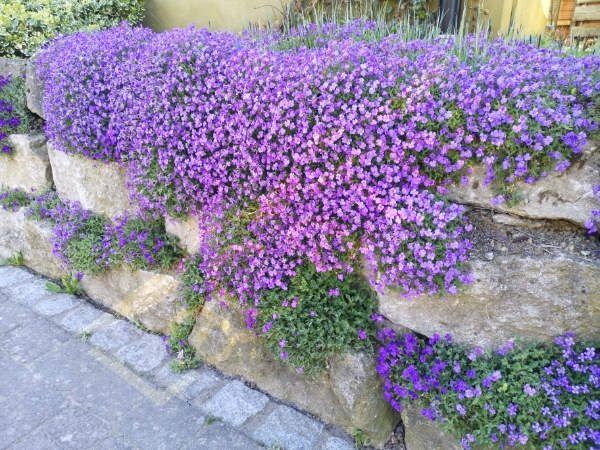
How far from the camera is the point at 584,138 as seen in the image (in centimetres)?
191

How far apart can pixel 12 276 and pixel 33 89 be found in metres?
1.62

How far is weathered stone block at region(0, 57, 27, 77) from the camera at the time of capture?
4.44m

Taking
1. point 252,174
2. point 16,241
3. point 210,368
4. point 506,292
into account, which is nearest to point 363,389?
point 506,292

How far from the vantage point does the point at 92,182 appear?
368cm

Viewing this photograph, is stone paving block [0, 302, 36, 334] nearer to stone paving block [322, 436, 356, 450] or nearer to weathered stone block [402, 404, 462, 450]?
stone paving block [322, 436, 356, 450]

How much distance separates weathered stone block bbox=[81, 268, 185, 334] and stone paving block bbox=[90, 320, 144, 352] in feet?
0.24

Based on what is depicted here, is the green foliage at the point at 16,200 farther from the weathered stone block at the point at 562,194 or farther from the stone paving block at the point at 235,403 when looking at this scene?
the weathered stone block at the point at 562,194

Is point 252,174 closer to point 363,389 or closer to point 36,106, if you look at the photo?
point 363,389

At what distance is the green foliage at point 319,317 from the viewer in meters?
2.46

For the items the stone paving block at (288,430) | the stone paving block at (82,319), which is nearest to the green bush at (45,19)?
the stone paving block at (82,319)

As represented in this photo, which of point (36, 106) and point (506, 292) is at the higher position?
point (36, 106)

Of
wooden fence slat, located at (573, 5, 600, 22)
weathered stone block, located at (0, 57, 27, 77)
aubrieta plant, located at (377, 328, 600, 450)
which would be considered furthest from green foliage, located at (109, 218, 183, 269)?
wooden fence slat, located at (573, 5, 600, 22)

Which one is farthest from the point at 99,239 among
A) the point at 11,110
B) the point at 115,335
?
the point at 11,110

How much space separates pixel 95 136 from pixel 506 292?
284cm
